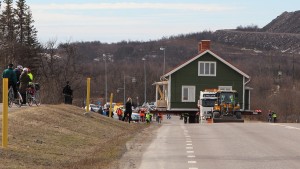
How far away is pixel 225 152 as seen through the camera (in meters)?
19.5

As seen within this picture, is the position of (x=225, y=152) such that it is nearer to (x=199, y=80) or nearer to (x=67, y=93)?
(x=67, y=93)

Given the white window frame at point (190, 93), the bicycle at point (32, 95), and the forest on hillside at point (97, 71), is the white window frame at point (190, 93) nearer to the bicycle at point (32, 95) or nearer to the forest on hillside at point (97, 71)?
the forest on hillside at point (97, 71)

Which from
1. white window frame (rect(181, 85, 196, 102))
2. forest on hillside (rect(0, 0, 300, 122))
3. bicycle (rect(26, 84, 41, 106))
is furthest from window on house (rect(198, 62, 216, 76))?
bicycle (rect(26, 84, 41, 106))

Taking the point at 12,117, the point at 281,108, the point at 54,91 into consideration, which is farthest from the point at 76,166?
the point at 281,108

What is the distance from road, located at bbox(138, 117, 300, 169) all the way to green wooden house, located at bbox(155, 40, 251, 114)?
138 ft

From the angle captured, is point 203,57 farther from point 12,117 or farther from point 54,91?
point 12,117

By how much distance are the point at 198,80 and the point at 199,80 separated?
0.12m

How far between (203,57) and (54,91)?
2645 centimetres

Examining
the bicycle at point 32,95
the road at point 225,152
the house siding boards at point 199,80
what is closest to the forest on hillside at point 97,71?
the house siding boards at point 199,80

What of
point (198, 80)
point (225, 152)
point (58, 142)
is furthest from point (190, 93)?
point (225, 152)

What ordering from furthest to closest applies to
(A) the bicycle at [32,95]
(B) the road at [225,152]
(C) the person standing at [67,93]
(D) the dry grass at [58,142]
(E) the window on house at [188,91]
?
(E) the window on house at [188,91]
(C) the person standing at [67,93]
(A) the bicycle at [32,95]
(B) the road at [225,152]
(D) the dry grass at [58,142]

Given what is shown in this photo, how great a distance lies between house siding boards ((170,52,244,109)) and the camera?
69500 millimetres

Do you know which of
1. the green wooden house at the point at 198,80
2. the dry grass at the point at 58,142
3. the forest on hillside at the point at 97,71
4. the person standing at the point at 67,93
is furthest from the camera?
the green wooden house at the point at 198,80

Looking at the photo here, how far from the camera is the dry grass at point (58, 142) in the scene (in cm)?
1580
